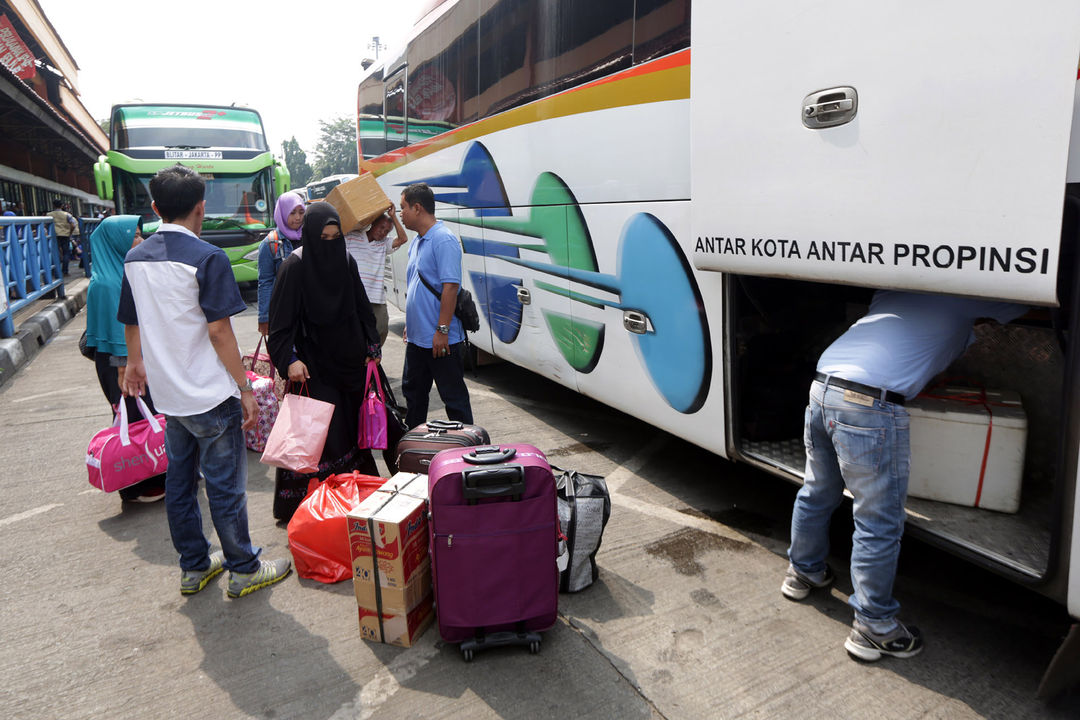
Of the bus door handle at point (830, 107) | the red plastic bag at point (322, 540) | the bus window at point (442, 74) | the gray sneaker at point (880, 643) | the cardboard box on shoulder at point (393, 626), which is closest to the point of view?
the bus door handle at point (830, 107)

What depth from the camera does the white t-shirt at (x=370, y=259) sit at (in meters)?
5.66

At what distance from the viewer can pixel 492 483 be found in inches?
104

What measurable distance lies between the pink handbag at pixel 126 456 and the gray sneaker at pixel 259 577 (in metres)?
1.10

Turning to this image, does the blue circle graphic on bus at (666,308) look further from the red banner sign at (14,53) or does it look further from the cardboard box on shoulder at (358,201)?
the red banner sign at (14,53)

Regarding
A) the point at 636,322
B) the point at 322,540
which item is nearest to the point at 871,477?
the point at 636,322

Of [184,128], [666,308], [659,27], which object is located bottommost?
[666,308]

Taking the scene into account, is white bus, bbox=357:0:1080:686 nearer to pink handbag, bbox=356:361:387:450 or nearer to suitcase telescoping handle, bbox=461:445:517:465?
suitcase telescoping handle, bbox=461:445:517:465

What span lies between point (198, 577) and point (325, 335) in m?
1.37

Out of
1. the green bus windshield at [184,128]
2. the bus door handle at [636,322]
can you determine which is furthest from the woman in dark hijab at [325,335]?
the green bus windshield at [184,128]

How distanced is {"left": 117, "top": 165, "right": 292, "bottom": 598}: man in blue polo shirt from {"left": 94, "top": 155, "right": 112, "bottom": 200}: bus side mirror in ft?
41.1

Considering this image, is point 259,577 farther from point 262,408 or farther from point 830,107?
point 830,107

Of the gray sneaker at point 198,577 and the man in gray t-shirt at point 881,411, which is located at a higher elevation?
the man in gray t-shirt at point 881,411

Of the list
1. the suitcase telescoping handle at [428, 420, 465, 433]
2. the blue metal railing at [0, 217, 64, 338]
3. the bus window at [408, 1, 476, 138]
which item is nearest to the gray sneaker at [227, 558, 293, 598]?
the suitcase telescoping handle at [428, 420, 465, 433]

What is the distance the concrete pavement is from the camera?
2.53 meters
